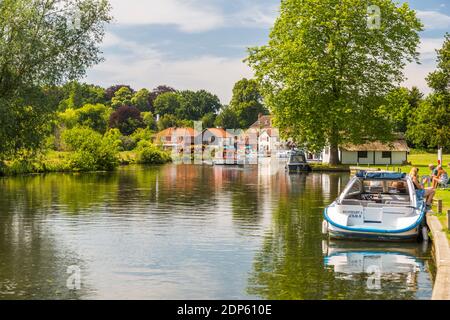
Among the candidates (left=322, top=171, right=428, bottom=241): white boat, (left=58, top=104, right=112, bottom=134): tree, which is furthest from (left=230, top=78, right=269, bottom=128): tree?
(left=322, top=171, right=428, bottom=241): white boat

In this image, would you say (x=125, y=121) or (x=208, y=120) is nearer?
(x=125, y=121)

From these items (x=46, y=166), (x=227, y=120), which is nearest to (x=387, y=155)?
(x=46, y=166)

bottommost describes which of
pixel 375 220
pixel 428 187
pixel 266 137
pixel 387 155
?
pixel 375 220

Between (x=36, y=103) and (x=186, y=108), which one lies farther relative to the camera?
(x=186, y=108)

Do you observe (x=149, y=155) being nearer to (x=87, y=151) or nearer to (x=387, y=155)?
(x=87, y=151)

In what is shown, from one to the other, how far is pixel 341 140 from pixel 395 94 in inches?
292

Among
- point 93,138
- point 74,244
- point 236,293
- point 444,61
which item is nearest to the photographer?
point 236,293

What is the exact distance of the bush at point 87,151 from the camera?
7146cm

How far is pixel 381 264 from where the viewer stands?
54.0 ft

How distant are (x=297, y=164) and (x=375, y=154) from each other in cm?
2295

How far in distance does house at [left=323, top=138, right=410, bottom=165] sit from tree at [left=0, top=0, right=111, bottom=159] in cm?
5837

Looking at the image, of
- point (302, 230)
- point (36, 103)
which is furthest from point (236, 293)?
point (36, 103)

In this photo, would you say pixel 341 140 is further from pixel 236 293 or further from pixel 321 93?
pixel 236 293

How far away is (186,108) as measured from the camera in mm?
191750
